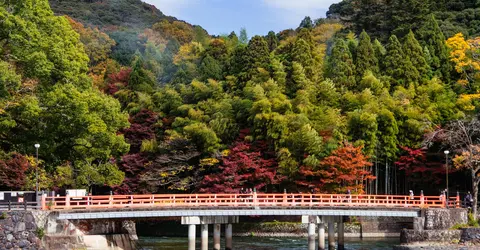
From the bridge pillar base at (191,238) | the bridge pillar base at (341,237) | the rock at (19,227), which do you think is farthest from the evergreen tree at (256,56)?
the rock at (19,227)

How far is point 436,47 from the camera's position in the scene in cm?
7625

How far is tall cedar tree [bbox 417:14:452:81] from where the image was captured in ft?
239

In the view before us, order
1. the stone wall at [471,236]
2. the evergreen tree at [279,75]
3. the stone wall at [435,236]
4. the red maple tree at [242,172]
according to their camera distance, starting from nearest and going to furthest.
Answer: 1. the stone wall at [471,236]
2. the stone wall at [435,236]
3. the red maple tree at [242,172]
4. the evergreen tree at [279,75]

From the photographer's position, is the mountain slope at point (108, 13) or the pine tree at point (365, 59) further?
the mountain slope at point (108, 13)

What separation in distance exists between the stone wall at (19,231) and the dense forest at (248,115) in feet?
→ 23.8

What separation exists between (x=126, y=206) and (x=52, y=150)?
7.34 m

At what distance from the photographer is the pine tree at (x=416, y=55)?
7194cm

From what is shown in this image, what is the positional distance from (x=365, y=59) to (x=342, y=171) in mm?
16841

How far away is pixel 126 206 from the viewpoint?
143ft

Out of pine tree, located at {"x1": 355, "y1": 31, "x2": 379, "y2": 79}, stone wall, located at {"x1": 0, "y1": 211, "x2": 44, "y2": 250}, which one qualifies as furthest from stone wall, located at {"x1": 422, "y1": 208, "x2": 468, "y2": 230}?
pine tree, located at {"x1": 355, "y1": 31, "x2": 379, "y2": 79}

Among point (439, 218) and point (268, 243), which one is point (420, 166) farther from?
point (439, 218)

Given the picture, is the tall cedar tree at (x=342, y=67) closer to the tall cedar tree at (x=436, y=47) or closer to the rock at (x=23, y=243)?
the tall cedar tree at (x=436, y=47)

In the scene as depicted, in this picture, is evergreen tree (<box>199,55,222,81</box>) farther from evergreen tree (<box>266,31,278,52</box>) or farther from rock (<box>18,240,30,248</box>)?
rock (<box>18,240,30,248</box>)

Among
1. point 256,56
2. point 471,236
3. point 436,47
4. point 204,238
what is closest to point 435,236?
point 471,236
